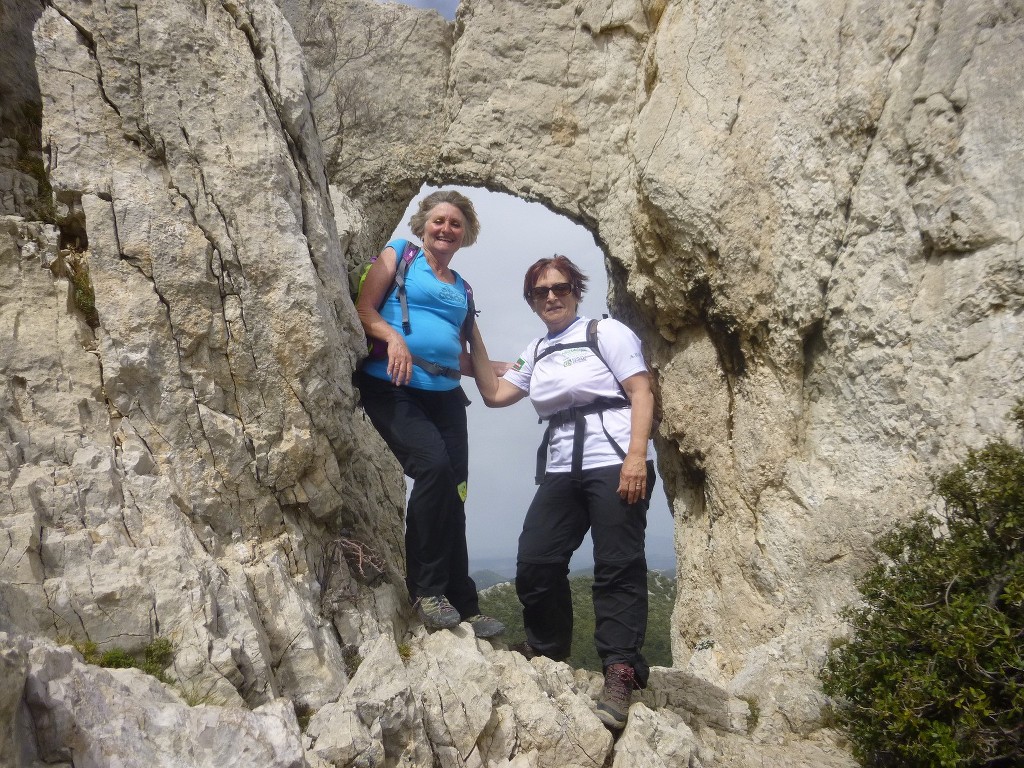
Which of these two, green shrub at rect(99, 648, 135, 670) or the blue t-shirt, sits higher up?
the blue t-shirt

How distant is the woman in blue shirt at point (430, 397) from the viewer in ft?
20.5

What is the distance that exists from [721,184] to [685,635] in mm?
6078

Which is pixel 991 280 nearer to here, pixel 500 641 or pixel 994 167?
pixel 994 167

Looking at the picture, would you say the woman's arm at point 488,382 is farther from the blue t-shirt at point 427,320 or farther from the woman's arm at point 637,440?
the woman's arm at point 637,440

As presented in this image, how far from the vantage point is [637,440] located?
6.37 m

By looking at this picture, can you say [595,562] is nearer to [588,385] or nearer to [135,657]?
[588,385]

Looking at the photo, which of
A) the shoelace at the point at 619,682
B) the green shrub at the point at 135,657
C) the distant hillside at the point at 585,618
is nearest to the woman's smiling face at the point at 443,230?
the green shrub at the point at 135,657

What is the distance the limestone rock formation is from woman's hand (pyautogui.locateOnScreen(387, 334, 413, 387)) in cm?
53

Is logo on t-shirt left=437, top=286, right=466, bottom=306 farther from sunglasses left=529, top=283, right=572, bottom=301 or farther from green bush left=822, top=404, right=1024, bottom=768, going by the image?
green bush left=822, top=404, right=1024, bottom=768

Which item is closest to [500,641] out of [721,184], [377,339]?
[377,339]

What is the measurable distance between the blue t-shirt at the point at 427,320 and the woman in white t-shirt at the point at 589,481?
0.88 m

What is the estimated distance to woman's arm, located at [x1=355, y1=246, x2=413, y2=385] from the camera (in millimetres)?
6391

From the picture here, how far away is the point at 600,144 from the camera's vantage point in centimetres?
1053

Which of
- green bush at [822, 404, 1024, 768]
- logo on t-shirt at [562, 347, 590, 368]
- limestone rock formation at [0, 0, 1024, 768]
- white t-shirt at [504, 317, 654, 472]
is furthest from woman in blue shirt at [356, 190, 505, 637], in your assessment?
green bush at [822, 404, 1024, 768]
